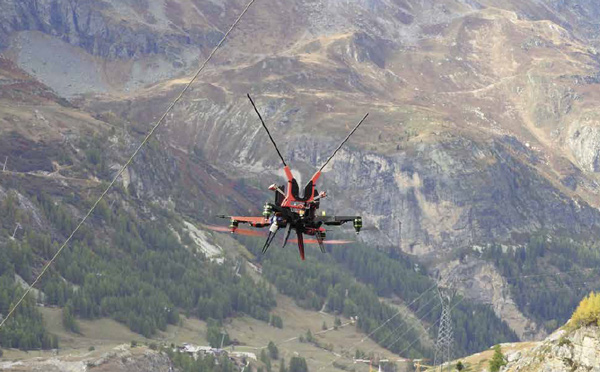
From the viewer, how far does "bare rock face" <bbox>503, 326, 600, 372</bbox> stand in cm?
17712

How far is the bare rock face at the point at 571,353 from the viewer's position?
17712 centimetres

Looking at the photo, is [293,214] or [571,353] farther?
[571,353]

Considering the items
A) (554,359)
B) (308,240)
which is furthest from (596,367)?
(308,240)

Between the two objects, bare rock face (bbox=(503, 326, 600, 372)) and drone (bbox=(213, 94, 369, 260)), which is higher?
drone (bbox=(213, 94, 369, 260))

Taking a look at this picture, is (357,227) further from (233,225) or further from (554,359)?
(554,359)

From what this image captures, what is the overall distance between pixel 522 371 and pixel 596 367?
60.0 feet

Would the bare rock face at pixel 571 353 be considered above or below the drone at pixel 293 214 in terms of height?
below

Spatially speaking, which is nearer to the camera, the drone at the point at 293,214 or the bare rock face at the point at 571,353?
the drone at the point at 293,214

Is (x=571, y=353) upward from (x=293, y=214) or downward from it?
downward

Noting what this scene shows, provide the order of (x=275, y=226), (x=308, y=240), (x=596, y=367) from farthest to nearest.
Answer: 1. (x=596, y=367)
2. (x=308, y=240)
3. (x=275, y=226)

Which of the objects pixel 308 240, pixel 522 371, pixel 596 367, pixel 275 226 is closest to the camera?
pixel 275 226

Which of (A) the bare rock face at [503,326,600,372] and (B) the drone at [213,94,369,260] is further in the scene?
(A) the bare rock face at [503,326,600,372]

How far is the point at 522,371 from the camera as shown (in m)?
191

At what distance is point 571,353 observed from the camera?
592 feet
